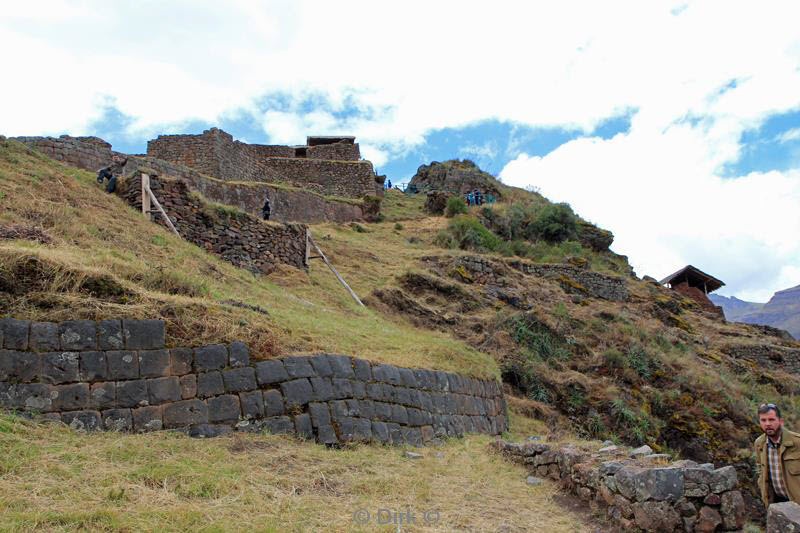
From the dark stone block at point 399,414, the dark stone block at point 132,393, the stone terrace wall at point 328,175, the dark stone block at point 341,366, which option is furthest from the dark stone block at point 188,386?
the stone terrace wall at point 328,175

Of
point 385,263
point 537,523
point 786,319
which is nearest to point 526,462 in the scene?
point 537,523

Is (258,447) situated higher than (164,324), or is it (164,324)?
(164,324)

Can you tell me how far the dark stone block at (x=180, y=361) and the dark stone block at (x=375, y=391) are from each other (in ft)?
9.25

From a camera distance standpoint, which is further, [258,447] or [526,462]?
[526,462]

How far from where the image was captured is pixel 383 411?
9383mm

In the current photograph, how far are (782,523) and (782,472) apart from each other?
0.99 m

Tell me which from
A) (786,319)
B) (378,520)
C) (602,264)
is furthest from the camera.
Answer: (786,319)

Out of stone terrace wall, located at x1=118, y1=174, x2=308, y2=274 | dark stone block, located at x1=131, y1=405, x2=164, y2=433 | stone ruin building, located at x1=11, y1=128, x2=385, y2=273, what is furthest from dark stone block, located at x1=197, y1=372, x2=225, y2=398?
stone ruin building, located at x1=11, y1=128, x2=385, y2=273

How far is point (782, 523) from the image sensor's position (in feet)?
16.6

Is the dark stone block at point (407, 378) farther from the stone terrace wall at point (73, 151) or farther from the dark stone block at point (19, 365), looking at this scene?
the stone terrace wall at point (73, 151)

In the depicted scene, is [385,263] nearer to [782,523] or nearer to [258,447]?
[258,447]

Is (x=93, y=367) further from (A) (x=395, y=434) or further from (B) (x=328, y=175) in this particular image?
(B) (x=328, y=175)

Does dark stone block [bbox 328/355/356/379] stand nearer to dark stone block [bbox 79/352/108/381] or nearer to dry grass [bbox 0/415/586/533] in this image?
dry grass [bbox 0/415/586/533]

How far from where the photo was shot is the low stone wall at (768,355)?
26078mm
